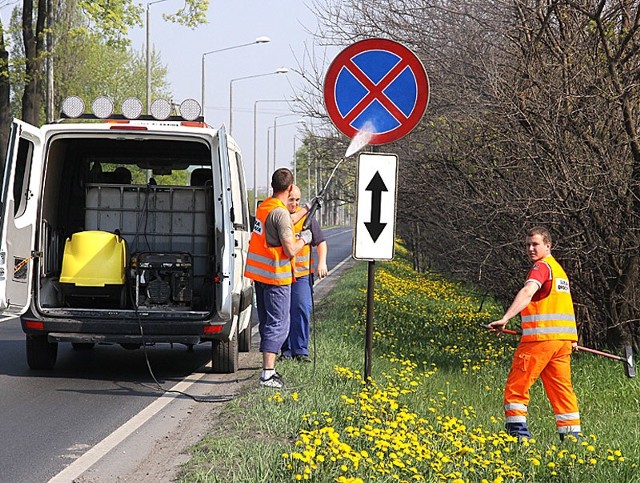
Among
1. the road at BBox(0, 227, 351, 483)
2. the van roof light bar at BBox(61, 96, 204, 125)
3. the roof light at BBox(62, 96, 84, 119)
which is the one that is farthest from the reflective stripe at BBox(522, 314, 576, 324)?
the roof light at BBox(62, 96, 84, 119)

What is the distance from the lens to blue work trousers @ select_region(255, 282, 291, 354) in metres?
9.25

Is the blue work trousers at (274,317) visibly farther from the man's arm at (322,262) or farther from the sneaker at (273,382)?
the man's arm at (322,262)

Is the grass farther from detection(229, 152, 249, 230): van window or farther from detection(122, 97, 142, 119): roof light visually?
detection(122, 97, 142, 119): roof light

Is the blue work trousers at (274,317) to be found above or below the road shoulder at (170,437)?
above

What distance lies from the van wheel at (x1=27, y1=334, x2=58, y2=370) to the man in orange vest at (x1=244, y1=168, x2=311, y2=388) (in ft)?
8.12

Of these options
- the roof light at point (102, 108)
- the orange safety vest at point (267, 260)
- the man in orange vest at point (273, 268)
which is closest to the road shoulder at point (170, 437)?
the man in orange vest at point (273, 268)

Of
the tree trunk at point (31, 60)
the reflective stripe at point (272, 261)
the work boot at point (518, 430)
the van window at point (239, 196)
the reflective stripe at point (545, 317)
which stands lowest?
the work boot at point (518, 430)

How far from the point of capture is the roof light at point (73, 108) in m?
10.6

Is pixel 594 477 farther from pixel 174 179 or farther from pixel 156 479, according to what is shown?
pixel 174 179

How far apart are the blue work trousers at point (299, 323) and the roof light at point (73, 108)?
266 centimetres

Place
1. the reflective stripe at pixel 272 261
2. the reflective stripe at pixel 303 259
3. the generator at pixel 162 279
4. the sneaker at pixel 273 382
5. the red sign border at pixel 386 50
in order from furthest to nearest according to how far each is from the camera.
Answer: the reflective stripe at pixel 303 259 < the generator at pixel 162 279 < the reflective stripe at pixel 272 261 < the sneaker at pixel 273 382 < the red sign border at pixel 386 50

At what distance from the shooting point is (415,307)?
20.6 metres

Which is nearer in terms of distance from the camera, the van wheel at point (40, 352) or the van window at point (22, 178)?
the van window at point (22, 178)

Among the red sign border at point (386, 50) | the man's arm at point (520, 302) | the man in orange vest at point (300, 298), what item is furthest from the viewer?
the man in orange vest at point (300, 298)
